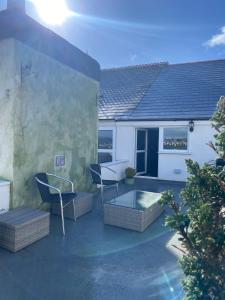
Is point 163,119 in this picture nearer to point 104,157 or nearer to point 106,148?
point 106,148

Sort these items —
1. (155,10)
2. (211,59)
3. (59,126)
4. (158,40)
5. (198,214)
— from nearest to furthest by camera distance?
(198,214) → (59,126) → (155,10) → (158,40) → (211,59)

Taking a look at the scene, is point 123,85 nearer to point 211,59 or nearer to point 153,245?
point 211,59

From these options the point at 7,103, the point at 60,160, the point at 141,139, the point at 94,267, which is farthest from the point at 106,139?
the point at 94,267

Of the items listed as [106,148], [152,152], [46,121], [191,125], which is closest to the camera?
[46,121]

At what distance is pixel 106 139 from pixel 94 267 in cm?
854

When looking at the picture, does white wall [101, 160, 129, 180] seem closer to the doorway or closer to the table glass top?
the doorway

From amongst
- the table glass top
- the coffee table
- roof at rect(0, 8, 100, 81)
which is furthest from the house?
roof at rect(0, 8, 100, 81)

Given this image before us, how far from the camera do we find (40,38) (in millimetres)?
5352

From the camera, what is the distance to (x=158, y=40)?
934 cm

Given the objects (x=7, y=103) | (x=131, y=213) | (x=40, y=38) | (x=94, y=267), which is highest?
(x=40, y=38)

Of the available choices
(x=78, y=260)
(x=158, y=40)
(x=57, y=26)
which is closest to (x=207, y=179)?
(x=78, y=260)

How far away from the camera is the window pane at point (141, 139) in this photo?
1151cm

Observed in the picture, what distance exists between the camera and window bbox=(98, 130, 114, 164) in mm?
11570

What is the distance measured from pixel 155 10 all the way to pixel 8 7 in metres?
4.62
